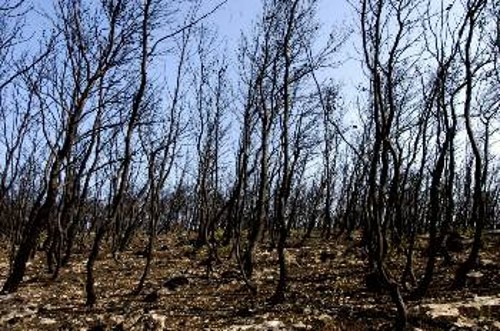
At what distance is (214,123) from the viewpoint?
2286cm

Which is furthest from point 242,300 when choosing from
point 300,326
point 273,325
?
point 300,326

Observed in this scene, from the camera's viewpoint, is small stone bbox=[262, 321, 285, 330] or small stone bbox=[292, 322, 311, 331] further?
small stone bbox=[262, 321, 285, 330]

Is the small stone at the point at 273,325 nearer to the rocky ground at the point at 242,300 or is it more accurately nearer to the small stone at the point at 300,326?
the rocky ground at the point at 242,300

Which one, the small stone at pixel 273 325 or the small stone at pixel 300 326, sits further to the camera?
the small stone at pixel 273 325

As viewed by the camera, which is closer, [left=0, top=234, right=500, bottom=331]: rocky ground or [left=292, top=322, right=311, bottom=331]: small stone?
[left=292, top=322, right=311, bottom=331]: small stone

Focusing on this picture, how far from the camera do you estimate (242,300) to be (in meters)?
13.4

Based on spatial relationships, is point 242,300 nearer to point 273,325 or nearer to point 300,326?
point 273,325

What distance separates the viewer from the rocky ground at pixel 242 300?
33.5 ft

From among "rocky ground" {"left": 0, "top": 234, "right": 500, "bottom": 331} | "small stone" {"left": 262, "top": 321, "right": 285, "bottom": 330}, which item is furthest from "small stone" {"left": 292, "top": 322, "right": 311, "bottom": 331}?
"small stone" {"left": 262, "top": 321, "right": 285, "bottom": 330}

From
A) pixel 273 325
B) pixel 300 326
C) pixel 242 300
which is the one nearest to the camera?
pixel 300 326

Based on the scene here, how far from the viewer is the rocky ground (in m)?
10.2

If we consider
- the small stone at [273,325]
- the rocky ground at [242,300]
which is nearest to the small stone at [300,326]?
the rocky ground at [242,300]

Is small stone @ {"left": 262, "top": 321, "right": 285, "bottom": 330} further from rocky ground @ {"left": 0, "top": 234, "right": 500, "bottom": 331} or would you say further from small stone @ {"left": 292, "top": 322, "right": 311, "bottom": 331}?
small stone @ {"left": 292, "top": 322, "right": 311, "bottom": 331}

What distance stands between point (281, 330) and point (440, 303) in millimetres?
3366
